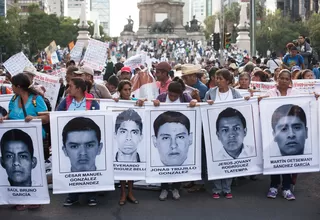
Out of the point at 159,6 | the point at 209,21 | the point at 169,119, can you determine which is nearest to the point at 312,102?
the point at 169,119

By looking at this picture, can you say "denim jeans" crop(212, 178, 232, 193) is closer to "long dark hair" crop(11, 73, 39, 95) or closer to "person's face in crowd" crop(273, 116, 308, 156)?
"person's face in crowd" crop(273, 116, 308, 156)

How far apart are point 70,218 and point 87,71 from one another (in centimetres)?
321

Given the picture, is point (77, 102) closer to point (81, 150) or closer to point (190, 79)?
point (81, 150)

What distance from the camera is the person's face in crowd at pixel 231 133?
32.4 ft

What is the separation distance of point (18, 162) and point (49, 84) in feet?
16.5

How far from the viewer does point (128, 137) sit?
960cm

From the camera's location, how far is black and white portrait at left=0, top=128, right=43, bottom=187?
29.4 feet

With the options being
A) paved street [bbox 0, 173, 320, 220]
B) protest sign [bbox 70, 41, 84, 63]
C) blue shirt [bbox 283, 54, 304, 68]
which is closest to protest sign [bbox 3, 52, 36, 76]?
paved street [bbox 0, 173, 320, 220]

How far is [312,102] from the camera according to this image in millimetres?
9977

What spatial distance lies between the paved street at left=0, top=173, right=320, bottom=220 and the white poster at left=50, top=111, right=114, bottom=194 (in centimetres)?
38

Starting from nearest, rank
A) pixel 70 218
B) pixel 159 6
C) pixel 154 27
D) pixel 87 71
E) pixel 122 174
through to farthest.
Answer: pixel 70 218, pixel 122 174, pixel 87 71, pixel 154 27, pixel 159 6

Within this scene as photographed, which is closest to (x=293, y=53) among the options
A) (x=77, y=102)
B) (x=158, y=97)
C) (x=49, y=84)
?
(x=49, y=84)

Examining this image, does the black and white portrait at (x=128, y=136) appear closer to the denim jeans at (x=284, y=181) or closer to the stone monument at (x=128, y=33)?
the denim jeans at (x=284, y=181)

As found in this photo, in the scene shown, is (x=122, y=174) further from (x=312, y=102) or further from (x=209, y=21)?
(x=209, y=21)
